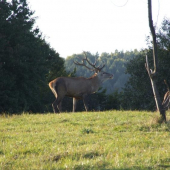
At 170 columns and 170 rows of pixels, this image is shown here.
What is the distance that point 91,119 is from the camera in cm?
1393

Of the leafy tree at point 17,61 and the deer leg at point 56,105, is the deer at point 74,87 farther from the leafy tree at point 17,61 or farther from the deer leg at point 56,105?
the leafy tree at point 17,61

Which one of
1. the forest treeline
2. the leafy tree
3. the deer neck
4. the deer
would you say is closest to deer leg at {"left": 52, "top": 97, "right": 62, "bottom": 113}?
the deer

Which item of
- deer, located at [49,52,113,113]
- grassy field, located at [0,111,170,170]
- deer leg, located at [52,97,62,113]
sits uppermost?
deer, located at [49,52,113,113]

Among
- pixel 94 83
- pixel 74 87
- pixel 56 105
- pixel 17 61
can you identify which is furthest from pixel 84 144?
pixel 17 61

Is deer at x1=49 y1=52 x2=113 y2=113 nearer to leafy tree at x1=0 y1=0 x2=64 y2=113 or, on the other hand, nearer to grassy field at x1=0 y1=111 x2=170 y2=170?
grassy field at x1=0 y1=111 x2=170 y2=170

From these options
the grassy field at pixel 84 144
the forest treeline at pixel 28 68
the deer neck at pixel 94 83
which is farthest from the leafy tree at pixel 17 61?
the grassy field at pixel 84 144

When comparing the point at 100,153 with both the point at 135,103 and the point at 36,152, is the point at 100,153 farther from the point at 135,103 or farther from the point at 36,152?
the point at 135,103

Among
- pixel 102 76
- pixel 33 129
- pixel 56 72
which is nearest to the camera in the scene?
pixel 33 129

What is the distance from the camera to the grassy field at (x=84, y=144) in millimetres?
7617

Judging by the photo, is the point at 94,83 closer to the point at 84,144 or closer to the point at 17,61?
the point at 17,61

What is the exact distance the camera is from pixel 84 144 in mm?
9578

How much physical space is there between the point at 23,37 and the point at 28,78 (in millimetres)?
3436

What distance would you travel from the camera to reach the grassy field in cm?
762

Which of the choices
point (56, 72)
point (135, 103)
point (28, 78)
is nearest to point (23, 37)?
point (28, 78)
